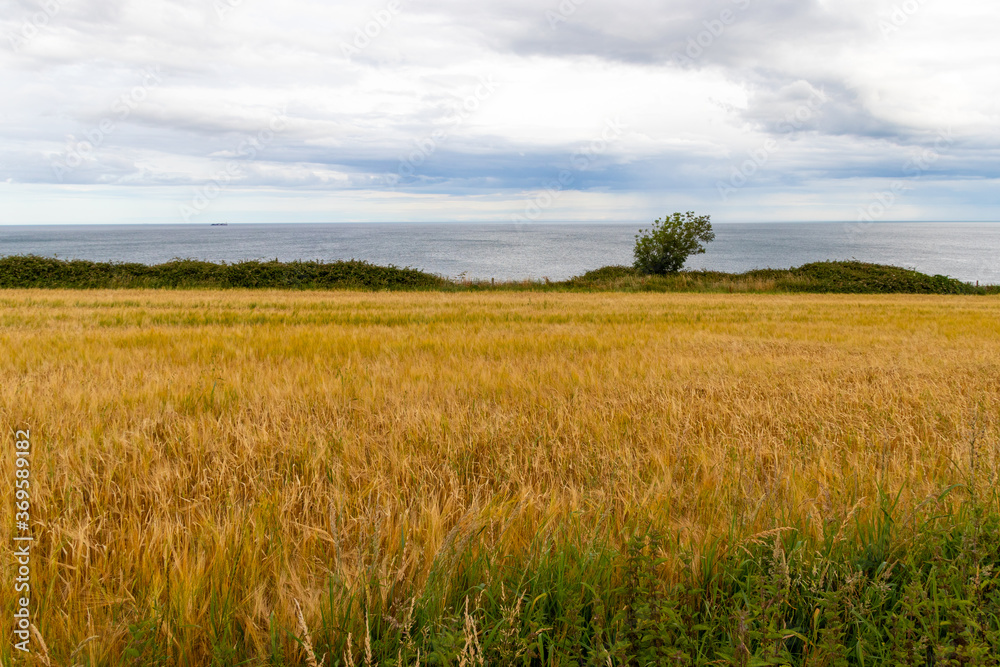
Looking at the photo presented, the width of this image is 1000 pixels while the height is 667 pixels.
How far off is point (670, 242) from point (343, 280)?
31071 millimetres

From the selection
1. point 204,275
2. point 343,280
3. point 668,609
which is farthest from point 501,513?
point 204,275

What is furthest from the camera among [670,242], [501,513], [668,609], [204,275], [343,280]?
[670,242]

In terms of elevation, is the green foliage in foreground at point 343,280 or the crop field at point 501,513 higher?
the green foliage in foreground at point 343,280

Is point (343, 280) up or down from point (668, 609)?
up

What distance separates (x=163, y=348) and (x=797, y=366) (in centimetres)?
913

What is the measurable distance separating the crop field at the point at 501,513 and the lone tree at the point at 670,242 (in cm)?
4500

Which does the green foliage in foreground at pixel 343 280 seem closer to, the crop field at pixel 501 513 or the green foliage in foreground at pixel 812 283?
the green foliage in foreground at pixel 812 283

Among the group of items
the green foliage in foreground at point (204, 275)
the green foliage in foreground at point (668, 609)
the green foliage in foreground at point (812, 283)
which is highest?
the green foliage in foreground at point (812, 283)

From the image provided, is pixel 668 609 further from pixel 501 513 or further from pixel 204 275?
pixel 204 275

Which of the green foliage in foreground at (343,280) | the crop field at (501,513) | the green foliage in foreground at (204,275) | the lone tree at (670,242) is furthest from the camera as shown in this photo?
the lone tree at (670,242)

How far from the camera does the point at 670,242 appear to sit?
50062 millimetres

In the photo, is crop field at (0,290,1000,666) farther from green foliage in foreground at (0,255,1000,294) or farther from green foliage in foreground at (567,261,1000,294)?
green foliage in foreground at (567,261,1000,294)

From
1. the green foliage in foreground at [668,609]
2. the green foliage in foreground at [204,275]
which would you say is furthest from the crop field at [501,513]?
the green foliage in foreground at [204,275]

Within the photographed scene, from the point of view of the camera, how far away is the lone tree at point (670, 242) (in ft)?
164
